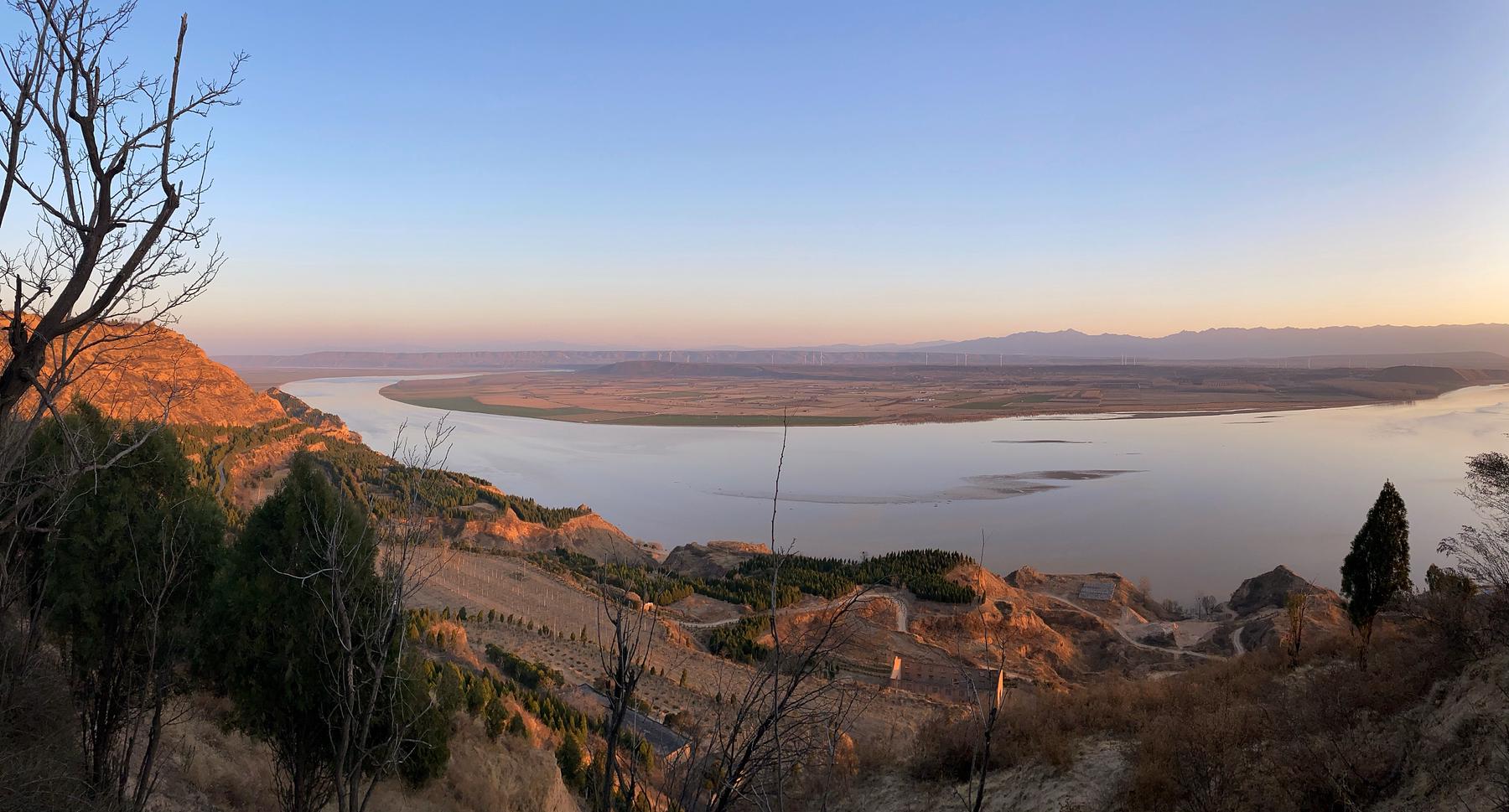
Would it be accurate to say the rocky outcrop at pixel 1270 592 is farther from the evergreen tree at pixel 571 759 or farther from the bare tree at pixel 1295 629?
the evergreen tree at pixel 571 759

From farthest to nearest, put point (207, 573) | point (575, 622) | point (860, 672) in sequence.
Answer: point (575, 622) < point (860, 672) < point (207, 573)

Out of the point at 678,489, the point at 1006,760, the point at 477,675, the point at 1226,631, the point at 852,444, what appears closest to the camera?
the point at 1006,760

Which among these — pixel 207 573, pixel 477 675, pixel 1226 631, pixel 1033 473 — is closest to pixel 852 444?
pixel 1033 473

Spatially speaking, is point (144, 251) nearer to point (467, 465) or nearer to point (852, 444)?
point (467, 465)

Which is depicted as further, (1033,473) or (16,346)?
(1033,473)

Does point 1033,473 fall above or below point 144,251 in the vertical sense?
below

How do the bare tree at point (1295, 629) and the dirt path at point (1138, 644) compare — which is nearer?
the bare tree at point (1295, 629)

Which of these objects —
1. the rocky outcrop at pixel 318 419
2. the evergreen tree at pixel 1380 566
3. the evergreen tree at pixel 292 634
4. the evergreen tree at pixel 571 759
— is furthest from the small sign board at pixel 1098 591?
the rocky outcrop at pixel 318 419
